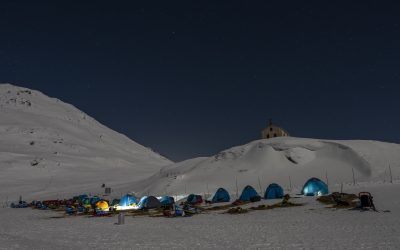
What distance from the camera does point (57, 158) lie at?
421 feet

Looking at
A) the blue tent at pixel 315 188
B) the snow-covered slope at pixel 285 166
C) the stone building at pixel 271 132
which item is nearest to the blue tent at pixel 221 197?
the blue tent at pixel 315 188

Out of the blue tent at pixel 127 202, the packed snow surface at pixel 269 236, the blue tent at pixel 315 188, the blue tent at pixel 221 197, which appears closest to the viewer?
the packed snow surface at pixel 269 236

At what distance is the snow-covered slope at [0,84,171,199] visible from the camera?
86500 millimetres

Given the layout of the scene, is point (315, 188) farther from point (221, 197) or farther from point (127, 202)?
point (127, 202)

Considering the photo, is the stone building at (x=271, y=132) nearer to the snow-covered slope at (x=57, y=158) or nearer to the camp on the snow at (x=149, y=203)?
the snow-covered slope at (x=57, y=158)

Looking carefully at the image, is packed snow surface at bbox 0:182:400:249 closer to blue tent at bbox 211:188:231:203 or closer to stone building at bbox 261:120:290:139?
blue tent at bbox 211:188:231:203

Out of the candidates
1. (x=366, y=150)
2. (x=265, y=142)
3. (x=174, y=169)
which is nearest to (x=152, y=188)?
(x=174, y=169)

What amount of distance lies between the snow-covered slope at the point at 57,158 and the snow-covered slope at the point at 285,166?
25.6m

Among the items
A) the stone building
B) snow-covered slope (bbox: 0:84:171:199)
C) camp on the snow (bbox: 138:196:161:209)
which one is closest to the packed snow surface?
camp on the snow (bbox: 138:196:161:209)

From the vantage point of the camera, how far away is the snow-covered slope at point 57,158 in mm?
86500

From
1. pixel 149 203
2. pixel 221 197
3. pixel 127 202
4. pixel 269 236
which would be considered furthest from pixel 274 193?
pixel 269 236

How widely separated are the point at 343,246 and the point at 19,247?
11800mm

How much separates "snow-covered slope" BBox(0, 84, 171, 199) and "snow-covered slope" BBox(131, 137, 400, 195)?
2562 cm

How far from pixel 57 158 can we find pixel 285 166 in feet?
310
